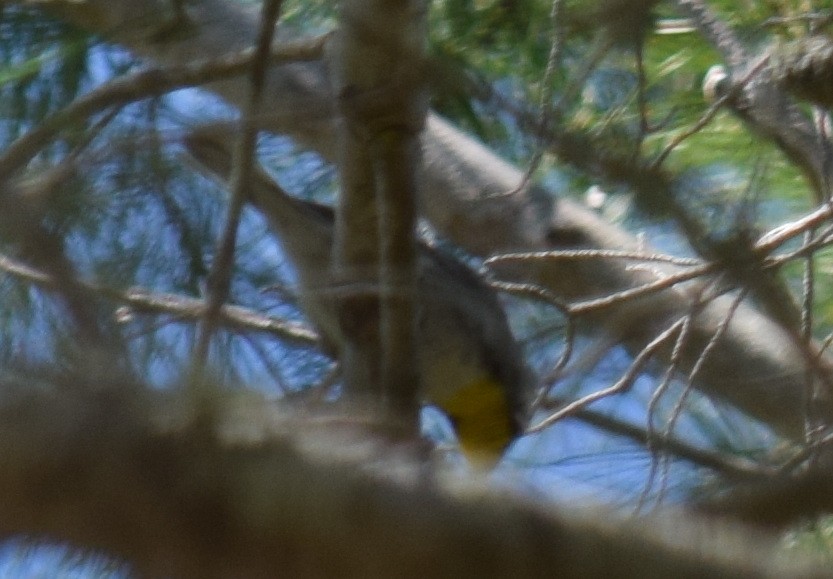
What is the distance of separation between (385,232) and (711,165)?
0.71 metres

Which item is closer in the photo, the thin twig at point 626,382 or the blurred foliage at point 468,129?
the blurred foliage at point 468,129

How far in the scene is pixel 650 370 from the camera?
73.2 inches

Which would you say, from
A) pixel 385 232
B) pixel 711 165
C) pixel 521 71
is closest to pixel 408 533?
pixel 385 232

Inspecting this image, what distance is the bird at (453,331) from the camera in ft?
4.71

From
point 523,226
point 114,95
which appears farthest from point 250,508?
point 523,226

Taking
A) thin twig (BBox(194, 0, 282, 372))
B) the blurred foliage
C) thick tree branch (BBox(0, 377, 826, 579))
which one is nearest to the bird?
the blurred foliage

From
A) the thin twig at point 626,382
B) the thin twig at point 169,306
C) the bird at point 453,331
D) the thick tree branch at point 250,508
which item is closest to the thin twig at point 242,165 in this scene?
the thin twig at point 169,306

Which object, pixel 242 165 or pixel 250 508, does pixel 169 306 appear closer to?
pixel 242 165

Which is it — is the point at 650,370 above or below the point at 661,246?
below

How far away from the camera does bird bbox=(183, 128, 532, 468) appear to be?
144 centimetres

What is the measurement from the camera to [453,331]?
76.0 inches

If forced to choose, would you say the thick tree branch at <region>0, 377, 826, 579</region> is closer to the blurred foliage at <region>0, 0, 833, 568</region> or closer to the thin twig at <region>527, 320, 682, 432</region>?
the blurred foliage at <region>0, 0, 833, 568</region>

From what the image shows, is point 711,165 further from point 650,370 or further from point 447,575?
point 447,575

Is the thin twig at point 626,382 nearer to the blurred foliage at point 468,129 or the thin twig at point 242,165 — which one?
the blurred foliage at point 468,129
